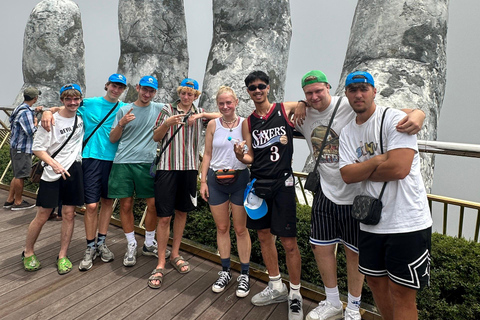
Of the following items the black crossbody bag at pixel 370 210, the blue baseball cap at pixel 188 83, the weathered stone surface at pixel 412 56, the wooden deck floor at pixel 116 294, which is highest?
the weathered stone surface at pixel 412 56

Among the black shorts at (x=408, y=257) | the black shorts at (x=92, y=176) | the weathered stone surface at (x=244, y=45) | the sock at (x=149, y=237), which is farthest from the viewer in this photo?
the weathered stone surface at (x=244, y=45)

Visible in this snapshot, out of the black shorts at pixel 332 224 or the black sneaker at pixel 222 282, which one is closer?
the black shorts at pixel 332 224

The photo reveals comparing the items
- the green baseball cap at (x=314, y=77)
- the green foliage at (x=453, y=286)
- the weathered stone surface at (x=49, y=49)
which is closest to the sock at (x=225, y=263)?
the green foliage at (x=453, y=286)

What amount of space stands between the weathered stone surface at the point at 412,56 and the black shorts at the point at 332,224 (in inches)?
200

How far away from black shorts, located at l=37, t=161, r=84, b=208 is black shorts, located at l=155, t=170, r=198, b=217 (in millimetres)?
861

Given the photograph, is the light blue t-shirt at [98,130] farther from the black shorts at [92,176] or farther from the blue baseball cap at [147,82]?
the blue baseball cap at [147,82]

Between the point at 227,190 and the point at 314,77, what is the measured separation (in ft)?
4.08

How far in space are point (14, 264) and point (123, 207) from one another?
139cm

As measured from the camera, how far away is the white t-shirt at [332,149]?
7.03 feet

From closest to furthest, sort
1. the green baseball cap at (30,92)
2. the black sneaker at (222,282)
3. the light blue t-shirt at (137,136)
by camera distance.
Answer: the black sneaker at (222,282), the light blue t-shirt at (137,136), the green baseball cap at (30,92)

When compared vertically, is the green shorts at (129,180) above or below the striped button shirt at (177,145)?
below

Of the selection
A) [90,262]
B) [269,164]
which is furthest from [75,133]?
[269,164]

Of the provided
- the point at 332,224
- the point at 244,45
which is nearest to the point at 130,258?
the point at 332,224

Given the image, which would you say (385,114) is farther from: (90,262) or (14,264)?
(14,264)
